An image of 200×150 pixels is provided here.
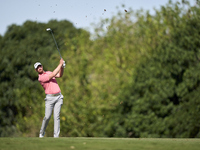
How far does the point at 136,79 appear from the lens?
18.8 metres

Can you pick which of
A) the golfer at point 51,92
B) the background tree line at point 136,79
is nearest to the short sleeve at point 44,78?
the golfer at point 51,92

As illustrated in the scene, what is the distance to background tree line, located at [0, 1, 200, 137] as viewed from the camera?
59.6 ft

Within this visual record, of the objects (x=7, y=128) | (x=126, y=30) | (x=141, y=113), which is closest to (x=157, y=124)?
(x=141, y=113)

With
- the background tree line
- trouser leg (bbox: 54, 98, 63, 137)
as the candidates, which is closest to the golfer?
trouser leg (bbox: 54, 98, 63, 137)

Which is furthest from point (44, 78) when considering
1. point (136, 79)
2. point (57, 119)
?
point (136, 79)

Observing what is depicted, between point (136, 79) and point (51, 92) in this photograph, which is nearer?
point (51, 92)

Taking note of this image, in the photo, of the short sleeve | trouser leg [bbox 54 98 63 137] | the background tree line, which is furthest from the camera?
the background tree line

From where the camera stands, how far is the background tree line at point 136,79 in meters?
18.2

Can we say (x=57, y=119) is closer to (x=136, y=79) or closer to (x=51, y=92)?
(x=51, y=92)

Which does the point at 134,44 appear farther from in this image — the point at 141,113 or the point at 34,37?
the point at 34,37

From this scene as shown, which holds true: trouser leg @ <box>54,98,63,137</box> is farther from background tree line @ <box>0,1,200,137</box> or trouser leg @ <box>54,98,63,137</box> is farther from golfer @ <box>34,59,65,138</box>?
background tree line @ <box>0,1,200,137</box>

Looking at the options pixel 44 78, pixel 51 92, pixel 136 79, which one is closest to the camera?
pixel 44 78

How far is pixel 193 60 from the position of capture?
18.3 m

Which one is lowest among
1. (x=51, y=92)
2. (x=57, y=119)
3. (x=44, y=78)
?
(x=57, y=119)
